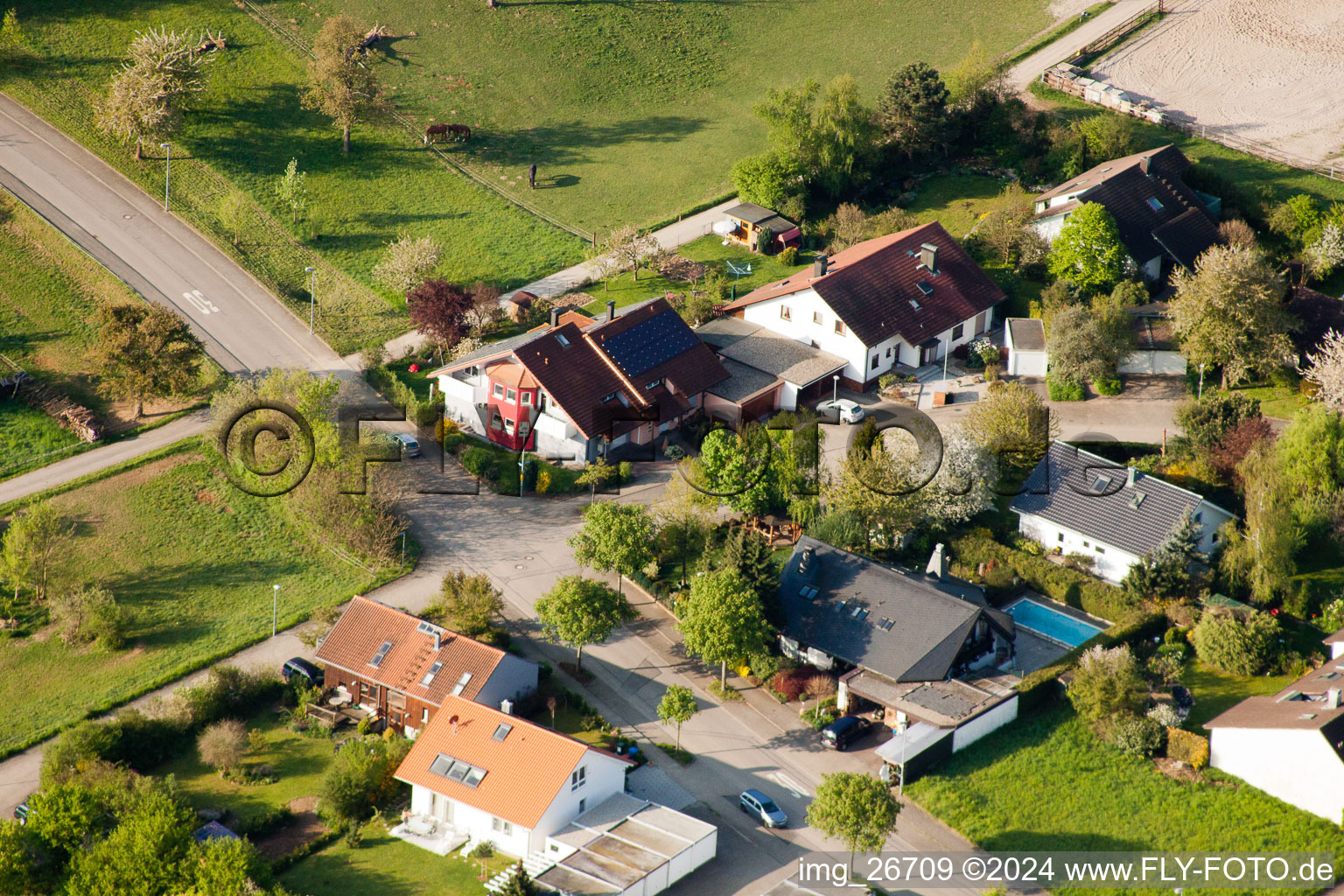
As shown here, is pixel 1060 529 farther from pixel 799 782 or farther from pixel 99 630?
pixel 99 630

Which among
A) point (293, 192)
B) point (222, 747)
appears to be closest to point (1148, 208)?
point (293, 192)

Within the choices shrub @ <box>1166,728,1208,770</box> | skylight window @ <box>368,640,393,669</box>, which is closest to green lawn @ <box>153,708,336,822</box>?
skylight window @ <box>368,640,393,669</box>

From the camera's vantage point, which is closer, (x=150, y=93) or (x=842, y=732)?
(x=842, y=732)

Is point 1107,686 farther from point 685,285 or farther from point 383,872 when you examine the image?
point 685,285

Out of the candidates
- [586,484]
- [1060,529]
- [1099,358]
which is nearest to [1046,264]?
[1099,358]

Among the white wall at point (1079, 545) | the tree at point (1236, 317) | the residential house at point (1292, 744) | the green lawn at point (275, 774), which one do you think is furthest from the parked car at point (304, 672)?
the tree at point (1236, 317)

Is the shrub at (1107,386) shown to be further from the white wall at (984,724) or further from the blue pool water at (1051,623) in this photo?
the white wall at (984,724)

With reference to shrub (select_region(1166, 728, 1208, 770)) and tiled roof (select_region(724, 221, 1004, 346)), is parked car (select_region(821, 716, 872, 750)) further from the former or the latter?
tiled roof (select_region(724, 221, 1004, 346))
